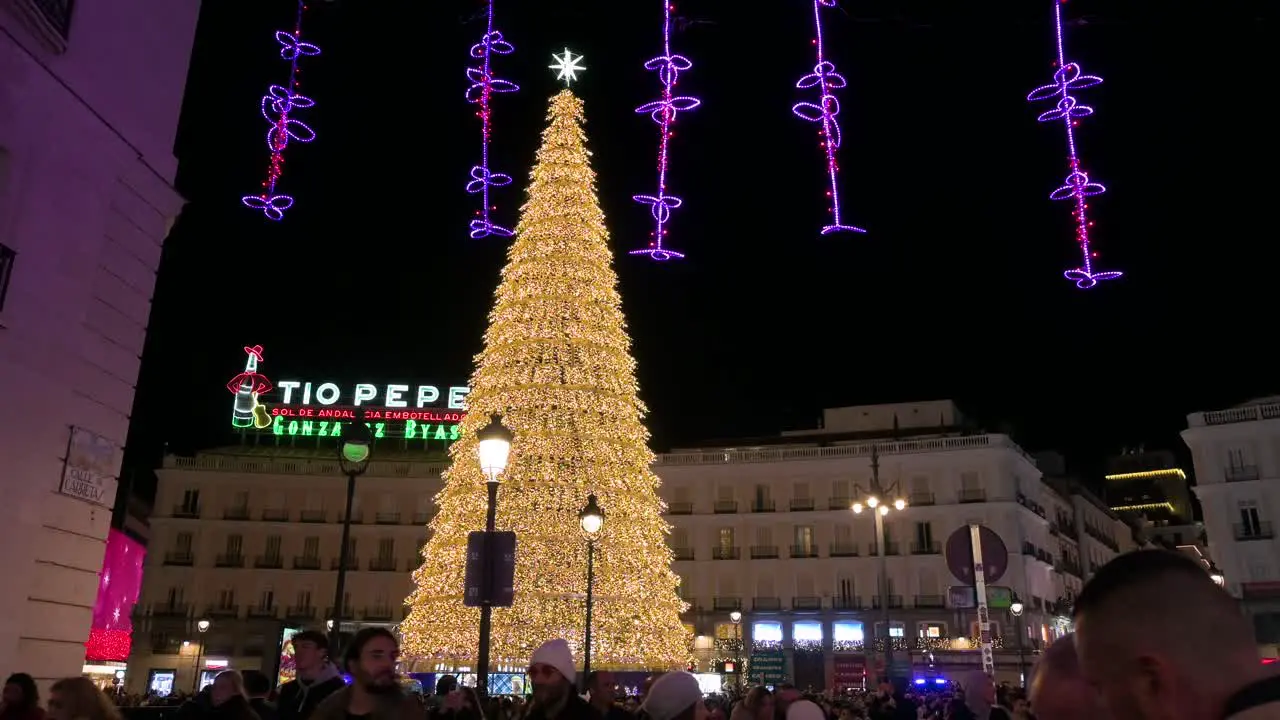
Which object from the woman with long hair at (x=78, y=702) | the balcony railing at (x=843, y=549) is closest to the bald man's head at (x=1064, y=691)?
the woman with long hair at (x=78, y=702)

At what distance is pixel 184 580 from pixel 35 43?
51168mm

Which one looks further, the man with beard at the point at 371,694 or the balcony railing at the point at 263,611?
Result: the balcony railing at the point at 263,611

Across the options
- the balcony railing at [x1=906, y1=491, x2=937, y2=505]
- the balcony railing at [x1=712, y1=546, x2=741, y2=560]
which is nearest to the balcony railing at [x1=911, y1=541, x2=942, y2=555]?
the balcony railing at [x1=906, y1=491, x2=937, y2=505]

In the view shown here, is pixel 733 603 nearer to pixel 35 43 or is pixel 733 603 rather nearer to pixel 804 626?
pixel 804 626

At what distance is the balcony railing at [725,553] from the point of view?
52.2m

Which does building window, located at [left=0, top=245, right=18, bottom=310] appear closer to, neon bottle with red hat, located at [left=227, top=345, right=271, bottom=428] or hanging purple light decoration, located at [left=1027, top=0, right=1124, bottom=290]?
hanging purple light decoration, located at [left=1027, top=0, right=1124, bottom=290]

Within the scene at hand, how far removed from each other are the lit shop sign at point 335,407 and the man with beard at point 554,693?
5246 centimetres

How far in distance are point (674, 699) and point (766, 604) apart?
157 ft

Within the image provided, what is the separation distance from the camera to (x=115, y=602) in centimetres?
4294

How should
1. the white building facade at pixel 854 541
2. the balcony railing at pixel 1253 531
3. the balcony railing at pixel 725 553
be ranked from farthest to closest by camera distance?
1. the balcony railing at pixel 725 553
2. the white building facade at pixel 854 541
3. the balcony railing at pixel 1253 531

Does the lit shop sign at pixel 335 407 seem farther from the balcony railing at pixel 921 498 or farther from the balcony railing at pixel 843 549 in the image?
the balcony railing at pixel 921 498

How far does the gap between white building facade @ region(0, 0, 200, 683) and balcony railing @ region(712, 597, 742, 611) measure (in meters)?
44.5

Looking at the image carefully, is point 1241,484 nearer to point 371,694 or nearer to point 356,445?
point 356,445

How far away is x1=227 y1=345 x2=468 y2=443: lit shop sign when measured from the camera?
56.9 meters
